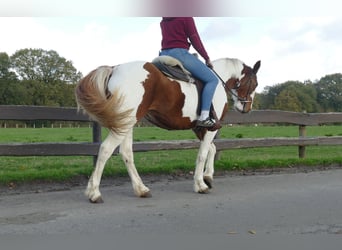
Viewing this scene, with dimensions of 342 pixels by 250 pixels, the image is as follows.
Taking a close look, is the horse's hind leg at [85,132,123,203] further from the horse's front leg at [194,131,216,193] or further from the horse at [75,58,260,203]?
the horse's front leg at [194,131,216,193]

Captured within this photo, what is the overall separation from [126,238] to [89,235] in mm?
345

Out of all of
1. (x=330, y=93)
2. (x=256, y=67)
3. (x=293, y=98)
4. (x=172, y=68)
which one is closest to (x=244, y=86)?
(x=256, y=67)

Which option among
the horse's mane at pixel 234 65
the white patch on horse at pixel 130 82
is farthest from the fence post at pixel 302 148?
the white patch on horse at pixel 130 82

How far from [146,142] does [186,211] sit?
2.93 metres

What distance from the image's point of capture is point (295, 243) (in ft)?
11.3

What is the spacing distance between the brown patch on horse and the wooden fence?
1.55 m

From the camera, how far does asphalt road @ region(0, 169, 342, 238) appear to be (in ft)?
12.7

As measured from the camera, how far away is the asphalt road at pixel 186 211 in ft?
12.7

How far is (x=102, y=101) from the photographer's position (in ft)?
16.4

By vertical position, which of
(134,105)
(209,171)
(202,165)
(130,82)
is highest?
(130,82)

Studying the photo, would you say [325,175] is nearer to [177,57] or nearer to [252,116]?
[252,116]

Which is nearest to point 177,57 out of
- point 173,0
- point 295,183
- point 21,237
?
point 295,183

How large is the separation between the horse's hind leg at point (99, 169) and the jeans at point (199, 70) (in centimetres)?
138

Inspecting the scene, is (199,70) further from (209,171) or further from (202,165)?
(209,171)
